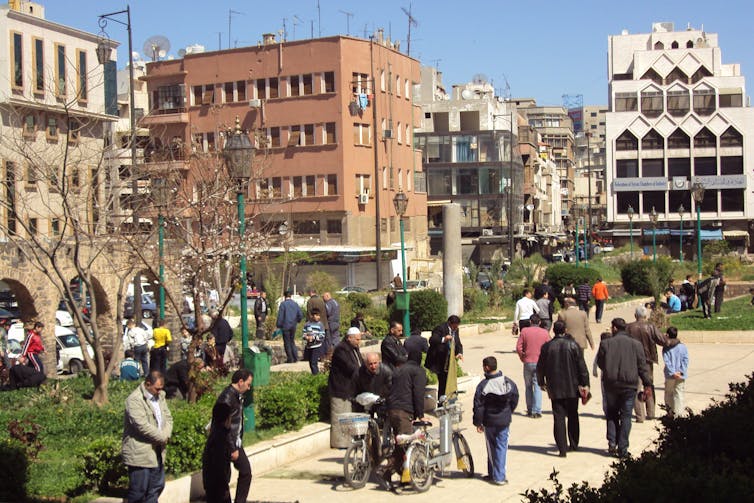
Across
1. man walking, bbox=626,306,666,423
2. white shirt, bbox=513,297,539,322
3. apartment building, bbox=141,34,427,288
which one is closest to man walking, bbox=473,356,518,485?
man walking, bbox=626,306,666,423

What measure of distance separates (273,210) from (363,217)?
5.60m

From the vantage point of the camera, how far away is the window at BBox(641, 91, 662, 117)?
8719 cm

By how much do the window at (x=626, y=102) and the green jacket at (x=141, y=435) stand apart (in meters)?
82.9

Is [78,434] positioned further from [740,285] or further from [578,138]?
[578,138]

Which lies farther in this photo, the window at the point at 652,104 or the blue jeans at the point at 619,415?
the window at the point at 652,104

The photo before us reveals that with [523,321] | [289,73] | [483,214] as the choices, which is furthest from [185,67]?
[523,321]

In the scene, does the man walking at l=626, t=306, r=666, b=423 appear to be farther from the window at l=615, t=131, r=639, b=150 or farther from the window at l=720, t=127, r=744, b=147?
the window at l=720, t=127, r=744, b=147

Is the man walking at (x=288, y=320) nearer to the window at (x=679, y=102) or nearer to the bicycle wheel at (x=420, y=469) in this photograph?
the bicycle wheel at (x=420, y=469)

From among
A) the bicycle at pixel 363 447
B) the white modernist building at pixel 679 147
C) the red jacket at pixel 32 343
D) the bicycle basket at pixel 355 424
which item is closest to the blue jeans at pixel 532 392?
the bicycle at pixel 363 447

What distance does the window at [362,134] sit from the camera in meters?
56.9

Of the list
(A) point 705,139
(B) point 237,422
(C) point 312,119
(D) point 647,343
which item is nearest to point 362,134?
(C) point 312,119

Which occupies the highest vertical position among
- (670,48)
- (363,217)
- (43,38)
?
(670,48)

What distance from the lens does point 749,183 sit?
3317 inches

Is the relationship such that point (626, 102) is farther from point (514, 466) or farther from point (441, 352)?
point (514, 466)
